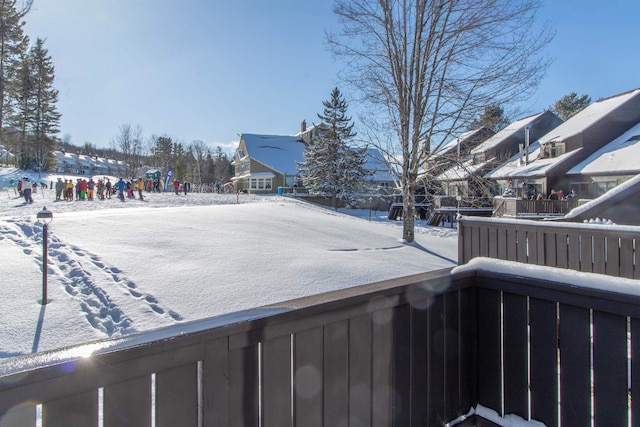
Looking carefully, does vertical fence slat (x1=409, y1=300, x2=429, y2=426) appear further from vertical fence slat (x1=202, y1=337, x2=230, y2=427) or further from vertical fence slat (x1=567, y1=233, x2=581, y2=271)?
vertical fence slat (x1=567, y1=233, x2=581, y2=271)

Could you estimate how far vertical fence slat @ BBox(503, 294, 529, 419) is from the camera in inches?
93.7

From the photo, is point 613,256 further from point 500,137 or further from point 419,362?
point 500,137

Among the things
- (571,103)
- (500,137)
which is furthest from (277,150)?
(571,103)

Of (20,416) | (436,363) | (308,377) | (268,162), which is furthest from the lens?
(268,162)

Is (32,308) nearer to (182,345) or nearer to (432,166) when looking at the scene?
(182,345)

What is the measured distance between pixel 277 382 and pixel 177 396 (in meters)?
0.45

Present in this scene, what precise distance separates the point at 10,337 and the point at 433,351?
4.87 metres

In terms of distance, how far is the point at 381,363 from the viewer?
2.11m

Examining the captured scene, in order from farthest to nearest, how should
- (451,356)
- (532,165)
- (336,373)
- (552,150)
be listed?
(532,165) → (552,150) → (451,356) → (336,373)

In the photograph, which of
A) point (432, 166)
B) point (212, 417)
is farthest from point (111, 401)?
point (432, 166)

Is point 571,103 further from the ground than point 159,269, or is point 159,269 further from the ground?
point 571,103

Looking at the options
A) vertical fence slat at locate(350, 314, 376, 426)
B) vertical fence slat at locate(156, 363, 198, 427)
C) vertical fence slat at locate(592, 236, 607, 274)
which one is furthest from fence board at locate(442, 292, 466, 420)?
vertical fence slat at locate(592, 236, 607, 274)

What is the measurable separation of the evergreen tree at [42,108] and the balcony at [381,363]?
55.2 meters

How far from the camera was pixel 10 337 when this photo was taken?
4.40 meters
